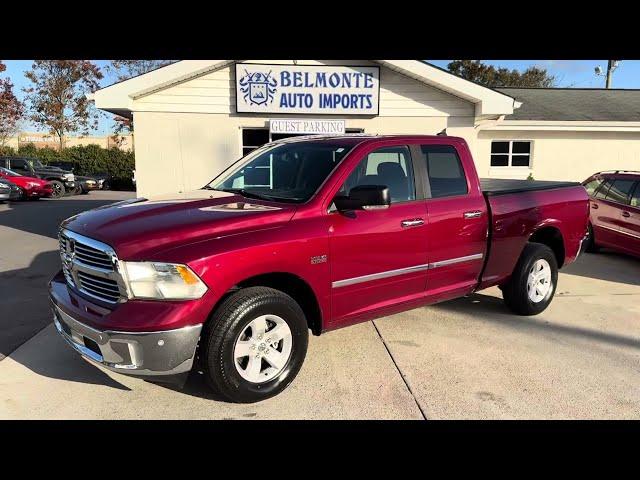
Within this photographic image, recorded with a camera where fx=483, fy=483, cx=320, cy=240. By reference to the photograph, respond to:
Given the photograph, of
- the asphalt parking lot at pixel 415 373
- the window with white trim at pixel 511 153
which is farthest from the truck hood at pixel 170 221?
the window with white trim at pixel 511 153

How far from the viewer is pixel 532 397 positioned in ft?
12.0

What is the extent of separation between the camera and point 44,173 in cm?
2431

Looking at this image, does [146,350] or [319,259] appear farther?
[319,259]

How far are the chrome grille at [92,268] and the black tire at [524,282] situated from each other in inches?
164

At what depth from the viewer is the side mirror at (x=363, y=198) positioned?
3.71 m

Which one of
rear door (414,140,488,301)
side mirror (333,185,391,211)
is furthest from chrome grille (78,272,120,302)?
rear door (414,140,488,301)

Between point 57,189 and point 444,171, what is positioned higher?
point 444,171

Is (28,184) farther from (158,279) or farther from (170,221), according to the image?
(158,279)

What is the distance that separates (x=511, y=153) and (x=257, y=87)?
9.73 meters

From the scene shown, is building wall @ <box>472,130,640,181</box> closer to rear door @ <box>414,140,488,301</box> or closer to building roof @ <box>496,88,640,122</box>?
building roof @ <box>496,88,640,122</box>

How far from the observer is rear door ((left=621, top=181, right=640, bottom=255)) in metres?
8.15

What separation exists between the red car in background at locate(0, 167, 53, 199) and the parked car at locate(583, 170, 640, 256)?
827 inches

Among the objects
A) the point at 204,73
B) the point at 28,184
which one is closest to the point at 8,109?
the point at 28,184

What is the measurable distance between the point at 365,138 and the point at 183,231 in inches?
76.0
